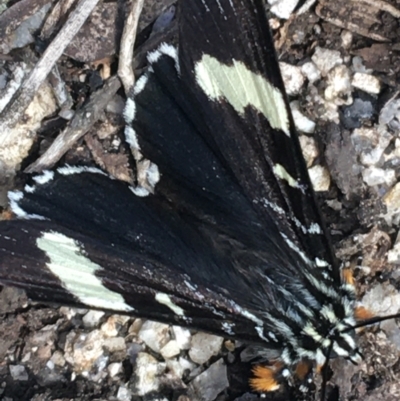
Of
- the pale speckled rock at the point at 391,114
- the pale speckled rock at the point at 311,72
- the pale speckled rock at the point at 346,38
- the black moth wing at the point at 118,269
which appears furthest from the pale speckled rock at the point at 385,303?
the pale speckled rock at the point at 346,38

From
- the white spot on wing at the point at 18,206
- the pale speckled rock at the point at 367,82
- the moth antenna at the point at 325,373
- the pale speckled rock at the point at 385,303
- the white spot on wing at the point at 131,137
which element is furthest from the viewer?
the pale speckled rock at the point at 367,82

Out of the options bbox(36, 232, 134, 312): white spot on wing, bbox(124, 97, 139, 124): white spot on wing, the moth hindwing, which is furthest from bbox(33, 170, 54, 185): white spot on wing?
bbox(124, 97, 139, 124): white spot on wing

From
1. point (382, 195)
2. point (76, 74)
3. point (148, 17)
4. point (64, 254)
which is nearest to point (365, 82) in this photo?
point (382, 195)

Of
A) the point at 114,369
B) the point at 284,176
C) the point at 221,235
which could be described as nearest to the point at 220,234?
the point at 221,235

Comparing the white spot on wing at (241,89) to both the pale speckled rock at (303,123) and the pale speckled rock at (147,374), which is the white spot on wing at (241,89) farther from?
the pale speckled rock at (147,374)

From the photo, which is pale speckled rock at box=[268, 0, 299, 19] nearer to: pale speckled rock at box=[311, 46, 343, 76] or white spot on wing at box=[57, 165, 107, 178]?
pale speckled rock at box=[311, 46, 343, 76]
